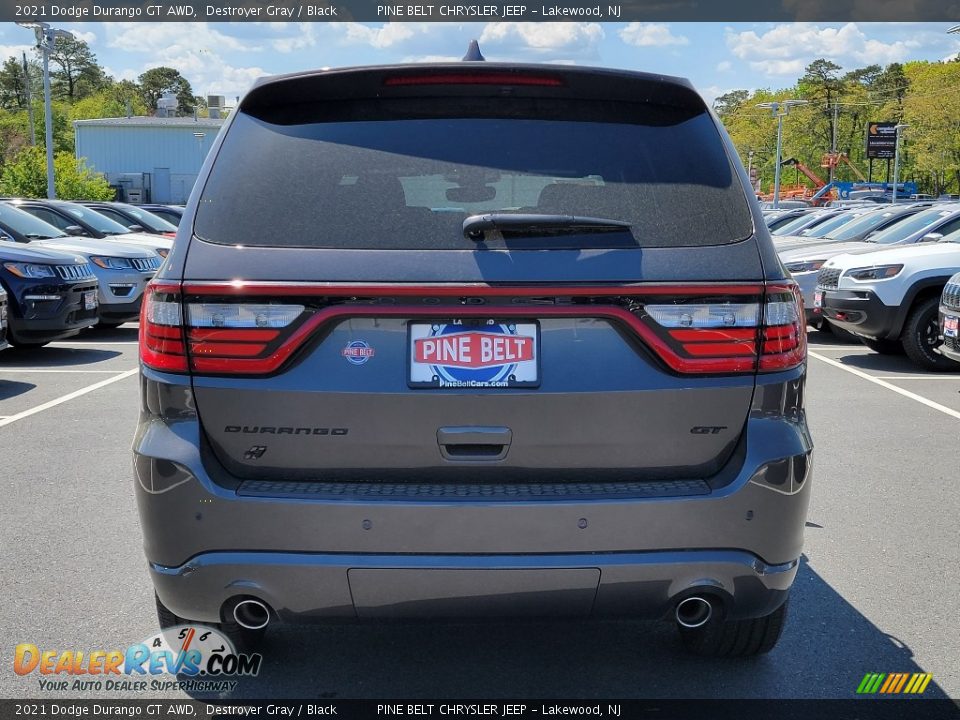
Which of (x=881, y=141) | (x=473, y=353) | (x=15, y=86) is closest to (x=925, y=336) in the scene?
(x=473, y=353)

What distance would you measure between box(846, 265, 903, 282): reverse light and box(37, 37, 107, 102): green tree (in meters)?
118

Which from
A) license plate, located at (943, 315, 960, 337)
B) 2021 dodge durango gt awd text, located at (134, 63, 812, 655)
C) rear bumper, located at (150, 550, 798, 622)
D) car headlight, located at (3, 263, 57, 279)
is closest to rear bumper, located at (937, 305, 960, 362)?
license plate, located at (943, 315, 960, 337)

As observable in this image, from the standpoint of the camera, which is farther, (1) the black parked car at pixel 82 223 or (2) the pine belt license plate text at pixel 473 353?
(1) the black parked car at pixel 82 223

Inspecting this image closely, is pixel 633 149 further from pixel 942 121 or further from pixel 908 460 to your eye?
pixel 942 121

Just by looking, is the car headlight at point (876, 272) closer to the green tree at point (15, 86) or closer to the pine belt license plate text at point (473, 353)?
the pine belt license plate text at point (473, 353)

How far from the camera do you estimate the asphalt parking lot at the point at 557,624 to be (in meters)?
3.44

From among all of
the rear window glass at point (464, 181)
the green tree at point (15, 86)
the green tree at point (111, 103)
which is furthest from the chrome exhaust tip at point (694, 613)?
the green tree at point (15, 86)

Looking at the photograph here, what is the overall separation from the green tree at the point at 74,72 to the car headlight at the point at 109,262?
113m

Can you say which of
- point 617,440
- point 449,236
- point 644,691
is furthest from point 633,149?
point 644,691

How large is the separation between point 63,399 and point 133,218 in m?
10.6

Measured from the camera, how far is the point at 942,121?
69.3 metres

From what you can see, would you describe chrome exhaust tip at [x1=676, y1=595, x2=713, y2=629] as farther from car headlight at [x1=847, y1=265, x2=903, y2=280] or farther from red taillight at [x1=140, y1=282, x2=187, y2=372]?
car headlight at [x1=847, y1=265, x2=903, y2=280]

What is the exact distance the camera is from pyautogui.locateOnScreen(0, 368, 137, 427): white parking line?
8.21 metres

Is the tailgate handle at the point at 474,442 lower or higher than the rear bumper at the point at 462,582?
higher
